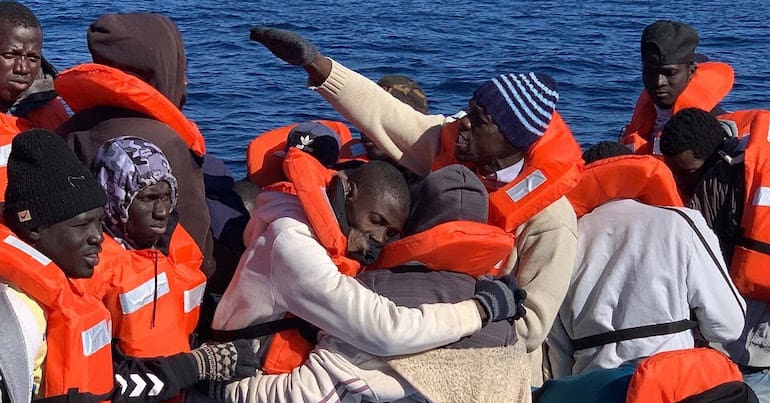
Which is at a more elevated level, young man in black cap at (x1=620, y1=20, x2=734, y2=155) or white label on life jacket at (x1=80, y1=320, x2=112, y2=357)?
young man in black cap at (x1=620, y1=20, x2=734, y2=155)

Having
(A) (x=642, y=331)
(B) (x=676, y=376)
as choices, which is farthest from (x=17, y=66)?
(B) (x=676, y=376)

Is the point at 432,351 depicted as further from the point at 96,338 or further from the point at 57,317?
the point at 57,317

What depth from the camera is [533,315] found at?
12.6 feet

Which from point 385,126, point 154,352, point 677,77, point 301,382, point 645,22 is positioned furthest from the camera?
point 645,22

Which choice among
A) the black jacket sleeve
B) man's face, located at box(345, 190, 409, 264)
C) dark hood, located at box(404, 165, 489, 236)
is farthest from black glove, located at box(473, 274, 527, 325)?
the black jacket sleeve

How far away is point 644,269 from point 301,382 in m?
1.35

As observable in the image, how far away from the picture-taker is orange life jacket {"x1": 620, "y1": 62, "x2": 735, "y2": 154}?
545 cm

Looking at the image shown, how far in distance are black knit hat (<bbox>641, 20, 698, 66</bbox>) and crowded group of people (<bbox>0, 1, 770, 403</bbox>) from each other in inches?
28.1

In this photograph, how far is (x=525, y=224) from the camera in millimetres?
3941

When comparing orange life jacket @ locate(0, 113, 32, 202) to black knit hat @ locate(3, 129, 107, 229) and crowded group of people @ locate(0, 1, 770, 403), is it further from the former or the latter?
black knit hat @ locate(3, 129, 107, 229)

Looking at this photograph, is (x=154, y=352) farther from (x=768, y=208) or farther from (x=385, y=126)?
(x=768, y=208)

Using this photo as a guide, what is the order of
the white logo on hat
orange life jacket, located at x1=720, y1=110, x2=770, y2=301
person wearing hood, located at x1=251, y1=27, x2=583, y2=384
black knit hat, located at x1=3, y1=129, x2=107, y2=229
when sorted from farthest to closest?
the white logo on hat → orange life jacket, located at x1=720, y1=110, x2=770, y2=301 → person wearing hood, located at x1=251, y1=27, x2=583, y2=384 → black knit hat, located at x1=3, y1=129, x2=107, y2=229

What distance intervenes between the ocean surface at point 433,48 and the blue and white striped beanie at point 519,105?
18.4 ft

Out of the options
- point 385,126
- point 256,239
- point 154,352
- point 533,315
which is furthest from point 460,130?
point 154,352
